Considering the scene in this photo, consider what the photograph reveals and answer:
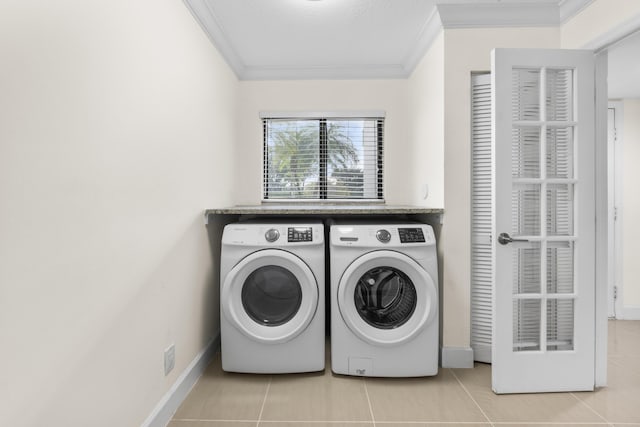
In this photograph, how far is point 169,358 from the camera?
1808mm

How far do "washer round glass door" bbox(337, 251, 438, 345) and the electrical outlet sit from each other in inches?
36.2

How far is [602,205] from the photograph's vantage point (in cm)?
204

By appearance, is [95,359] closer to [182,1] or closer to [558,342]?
[182,1]

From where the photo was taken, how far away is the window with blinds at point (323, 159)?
3422mm

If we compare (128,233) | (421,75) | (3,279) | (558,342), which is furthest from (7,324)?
(421,75)

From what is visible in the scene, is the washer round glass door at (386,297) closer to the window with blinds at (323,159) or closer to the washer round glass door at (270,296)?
the washer round glass door at (270,296)

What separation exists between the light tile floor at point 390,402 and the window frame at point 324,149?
155 cm

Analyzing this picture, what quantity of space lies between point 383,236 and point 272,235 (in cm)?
66

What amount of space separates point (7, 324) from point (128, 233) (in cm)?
57

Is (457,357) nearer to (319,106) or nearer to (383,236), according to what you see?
(383,236)

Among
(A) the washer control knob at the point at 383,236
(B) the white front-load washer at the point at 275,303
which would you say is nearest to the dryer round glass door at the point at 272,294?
(B) the white front-load washer at the point at 275,303

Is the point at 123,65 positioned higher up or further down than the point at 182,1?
further down

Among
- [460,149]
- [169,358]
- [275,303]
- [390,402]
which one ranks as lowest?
[390,402]

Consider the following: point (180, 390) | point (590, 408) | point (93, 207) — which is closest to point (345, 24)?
point (93, 207)
